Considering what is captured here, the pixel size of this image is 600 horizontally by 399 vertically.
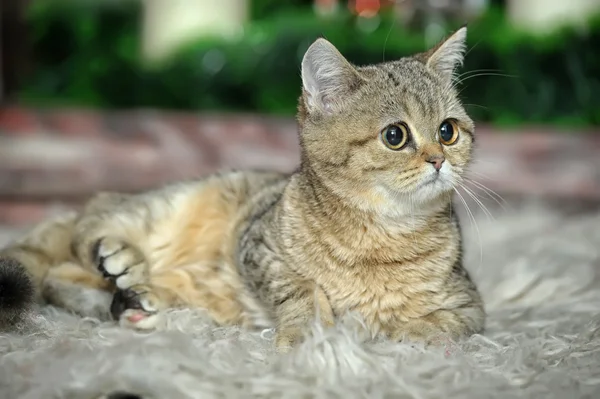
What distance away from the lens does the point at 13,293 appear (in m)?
1.22

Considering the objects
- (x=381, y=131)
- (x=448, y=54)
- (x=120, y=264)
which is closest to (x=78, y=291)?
(x=120, y=264)

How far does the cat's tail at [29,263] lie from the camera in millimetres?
1222

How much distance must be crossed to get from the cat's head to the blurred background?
1.41m

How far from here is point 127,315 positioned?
4.54ft

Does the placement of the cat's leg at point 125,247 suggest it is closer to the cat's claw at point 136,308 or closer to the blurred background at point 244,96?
the cat's claw at point 136,308

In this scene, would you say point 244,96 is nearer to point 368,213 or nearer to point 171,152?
point 171,152

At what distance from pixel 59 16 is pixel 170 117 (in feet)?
2.84

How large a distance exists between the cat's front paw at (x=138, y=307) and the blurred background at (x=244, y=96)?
1.46 meters

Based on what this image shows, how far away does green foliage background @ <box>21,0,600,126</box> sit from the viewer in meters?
2.91

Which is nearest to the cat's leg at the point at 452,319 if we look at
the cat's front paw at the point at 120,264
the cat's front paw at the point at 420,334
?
the cat's front paw at the point at 420,334

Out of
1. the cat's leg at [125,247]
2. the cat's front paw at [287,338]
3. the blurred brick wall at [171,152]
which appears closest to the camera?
the cat's front paw at [287,338]

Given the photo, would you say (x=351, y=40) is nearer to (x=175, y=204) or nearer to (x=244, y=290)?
(x=175, y=204)

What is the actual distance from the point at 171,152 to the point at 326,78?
5.37 feet

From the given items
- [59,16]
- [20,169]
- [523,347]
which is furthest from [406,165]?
[59,16]
